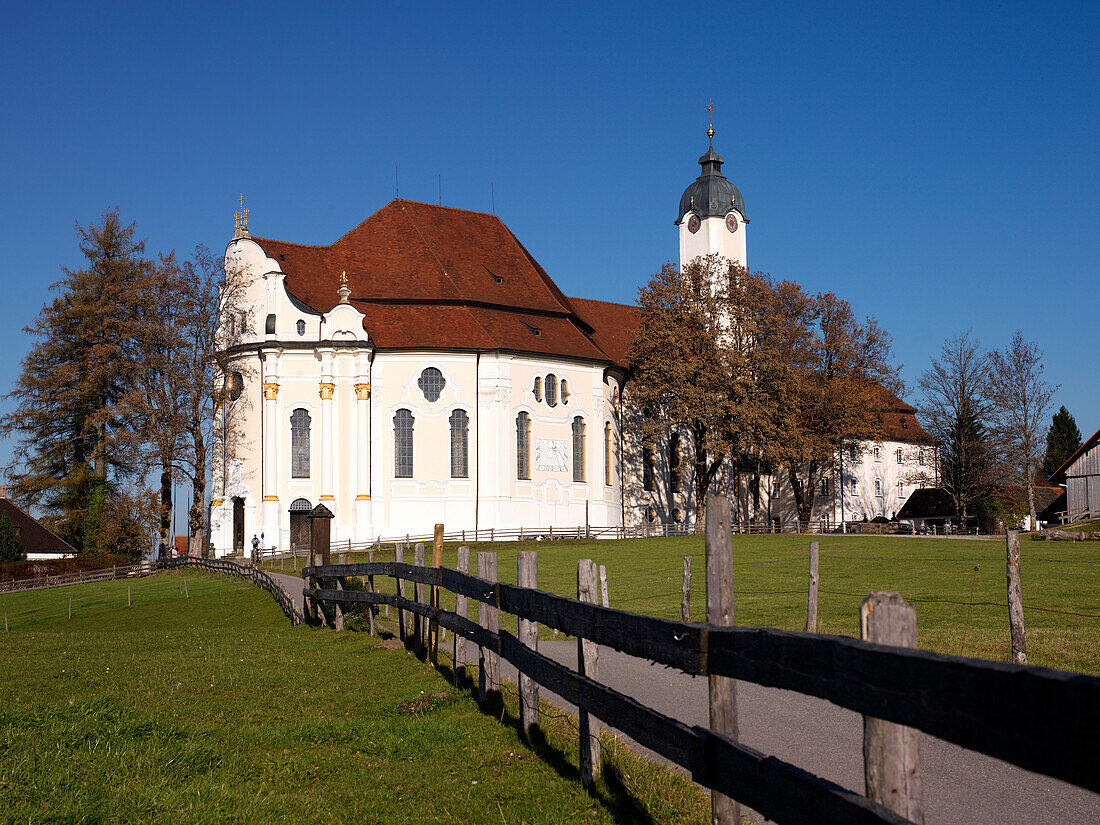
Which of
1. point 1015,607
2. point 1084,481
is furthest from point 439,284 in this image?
point 1015,607

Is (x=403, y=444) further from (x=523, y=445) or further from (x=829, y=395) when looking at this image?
(x=829, y=395)

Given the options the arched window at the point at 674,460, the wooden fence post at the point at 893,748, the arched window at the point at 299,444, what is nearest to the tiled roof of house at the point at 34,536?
the arched window at the point at 299,444

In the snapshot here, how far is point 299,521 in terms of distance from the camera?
4975 centimetres

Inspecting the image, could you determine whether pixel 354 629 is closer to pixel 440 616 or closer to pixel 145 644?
pixel 145 644

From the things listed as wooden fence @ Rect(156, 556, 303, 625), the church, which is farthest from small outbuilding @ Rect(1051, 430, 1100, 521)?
wooden fence @ Rect(156, 556, 303, 625)

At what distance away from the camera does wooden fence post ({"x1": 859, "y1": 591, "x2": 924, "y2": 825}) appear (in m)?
3.45

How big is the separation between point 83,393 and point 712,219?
131 ft

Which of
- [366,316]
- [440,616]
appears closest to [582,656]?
[440,616]

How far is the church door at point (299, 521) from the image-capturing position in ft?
160

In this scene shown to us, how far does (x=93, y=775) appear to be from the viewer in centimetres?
639

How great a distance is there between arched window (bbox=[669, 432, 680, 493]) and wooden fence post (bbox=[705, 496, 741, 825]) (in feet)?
187

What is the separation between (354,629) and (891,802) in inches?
533

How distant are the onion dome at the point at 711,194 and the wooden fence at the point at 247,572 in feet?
131

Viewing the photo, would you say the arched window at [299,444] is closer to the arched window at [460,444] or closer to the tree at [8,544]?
the arched window at [460,444]
